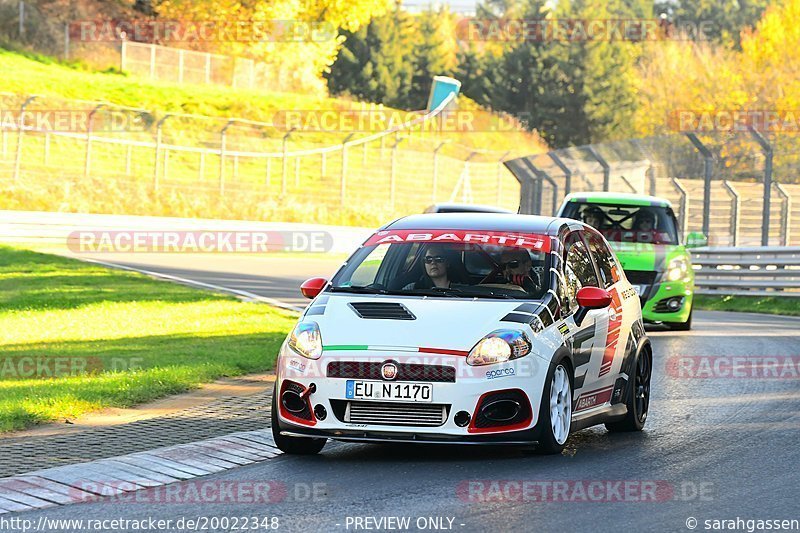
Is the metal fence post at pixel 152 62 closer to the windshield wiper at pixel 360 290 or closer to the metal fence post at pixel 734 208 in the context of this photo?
the metal fence post at pixel 734 208

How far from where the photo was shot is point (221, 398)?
38.0ft

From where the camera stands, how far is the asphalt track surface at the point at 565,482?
23.1 feet

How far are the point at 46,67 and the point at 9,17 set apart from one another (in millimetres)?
4843

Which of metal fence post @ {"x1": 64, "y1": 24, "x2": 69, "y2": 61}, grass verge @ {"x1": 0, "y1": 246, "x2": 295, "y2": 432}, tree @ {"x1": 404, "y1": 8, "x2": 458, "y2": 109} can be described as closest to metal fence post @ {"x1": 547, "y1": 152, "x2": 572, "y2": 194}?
grass verge @ {"x1": 0, "y1": 246, "x2": 295, "y2": 432}

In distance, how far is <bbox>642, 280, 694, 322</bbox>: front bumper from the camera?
1845 cm

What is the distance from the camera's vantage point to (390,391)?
27.5 ft

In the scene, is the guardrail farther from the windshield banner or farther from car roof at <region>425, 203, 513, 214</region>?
the windshield banner

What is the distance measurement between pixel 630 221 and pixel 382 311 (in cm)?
1096

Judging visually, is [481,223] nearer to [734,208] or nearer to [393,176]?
[734,208]

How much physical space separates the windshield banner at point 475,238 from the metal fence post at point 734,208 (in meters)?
17.7

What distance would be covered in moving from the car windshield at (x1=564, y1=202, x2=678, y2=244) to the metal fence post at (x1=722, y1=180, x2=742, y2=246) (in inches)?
308

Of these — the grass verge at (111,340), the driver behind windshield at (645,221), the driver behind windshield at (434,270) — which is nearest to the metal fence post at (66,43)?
the grass verge at (111,340)

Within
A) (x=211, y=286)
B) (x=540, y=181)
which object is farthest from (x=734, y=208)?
(x=211, y=286)

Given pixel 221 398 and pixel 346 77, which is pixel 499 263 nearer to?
pixel 221 398
